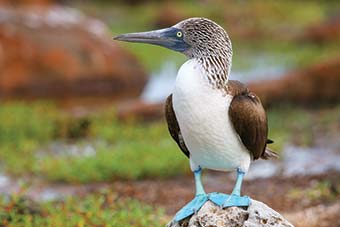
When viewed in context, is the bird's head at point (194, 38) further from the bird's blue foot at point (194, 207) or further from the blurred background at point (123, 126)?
the blurred background at point (123, 126)

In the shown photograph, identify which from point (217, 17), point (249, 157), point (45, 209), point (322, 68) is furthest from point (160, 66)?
point (249, 157)

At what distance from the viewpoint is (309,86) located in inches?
443

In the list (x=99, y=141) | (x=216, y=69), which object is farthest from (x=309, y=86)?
(x=216, y=69)

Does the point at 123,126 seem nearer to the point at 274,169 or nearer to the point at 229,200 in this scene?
the point at 274,169

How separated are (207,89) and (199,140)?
11.1 inches

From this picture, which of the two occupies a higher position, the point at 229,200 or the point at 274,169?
the point at 229,200

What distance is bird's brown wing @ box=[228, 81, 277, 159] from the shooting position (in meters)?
4.35

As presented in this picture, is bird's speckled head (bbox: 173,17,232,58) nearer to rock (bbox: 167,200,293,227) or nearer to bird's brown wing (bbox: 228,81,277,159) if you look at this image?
bird's brown wing (bbox: 228,81,277,159)

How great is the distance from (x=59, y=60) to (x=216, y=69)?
9444 mm

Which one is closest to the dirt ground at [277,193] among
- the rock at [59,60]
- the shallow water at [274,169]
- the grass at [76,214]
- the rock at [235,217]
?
the shallow water at [274,169]

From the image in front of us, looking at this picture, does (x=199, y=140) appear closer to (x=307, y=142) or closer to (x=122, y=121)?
(x=307, y=142)

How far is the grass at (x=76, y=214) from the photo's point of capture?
5863 mm

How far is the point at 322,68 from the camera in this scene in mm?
11156

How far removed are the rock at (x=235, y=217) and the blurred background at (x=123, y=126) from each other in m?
1.46
